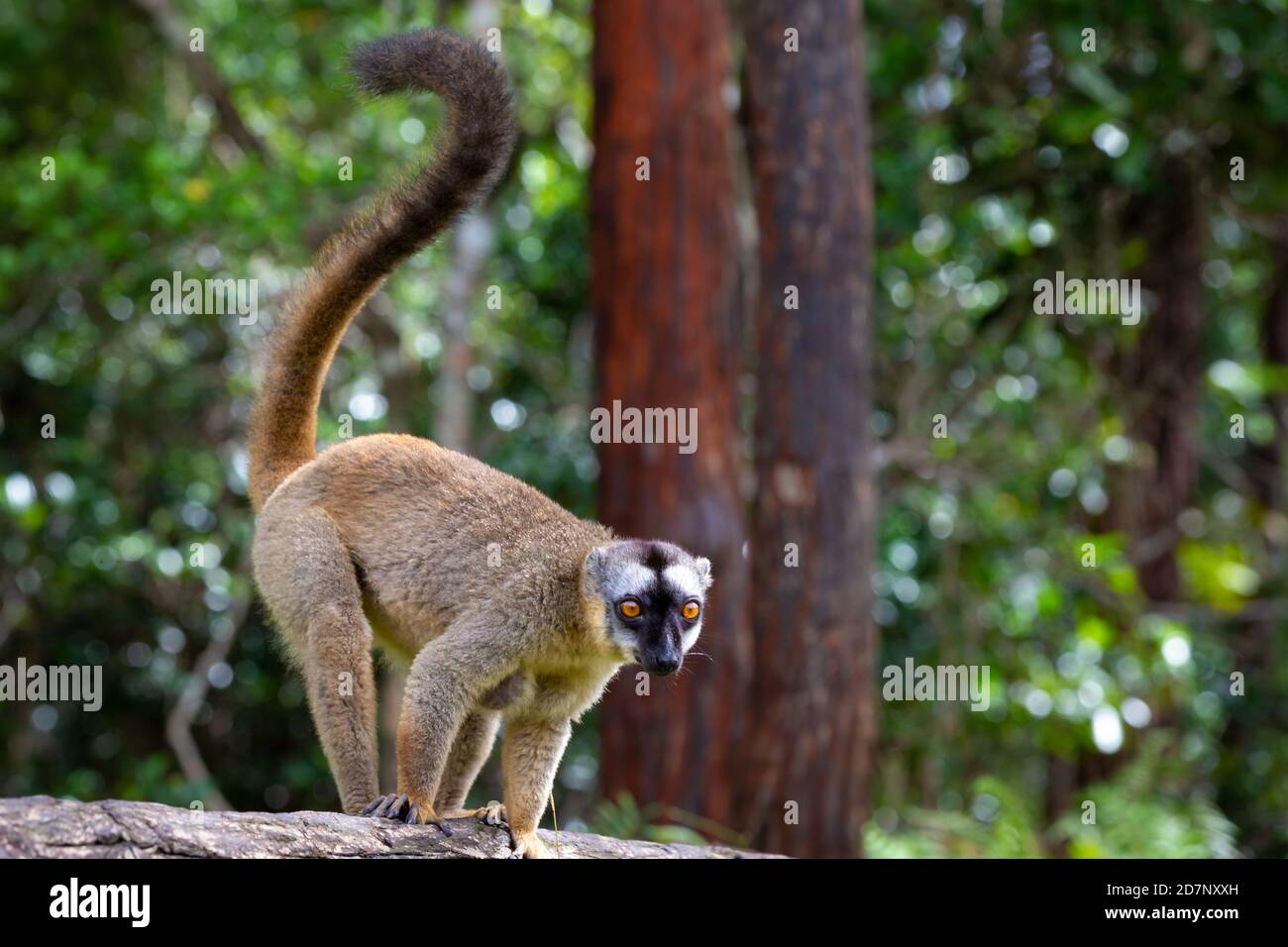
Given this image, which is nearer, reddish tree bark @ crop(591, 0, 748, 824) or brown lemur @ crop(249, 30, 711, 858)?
brown lemur @ crop(249, 30, 711, 858)

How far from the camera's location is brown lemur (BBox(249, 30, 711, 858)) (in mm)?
4512

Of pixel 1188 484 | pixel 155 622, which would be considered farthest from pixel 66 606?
pixel 1188 484

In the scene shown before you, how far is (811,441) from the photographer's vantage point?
9.91m

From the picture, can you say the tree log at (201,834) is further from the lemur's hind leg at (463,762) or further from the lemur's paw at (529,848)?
the lemur's hind leg at (463,762)

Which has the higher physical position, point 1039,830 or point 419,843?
point 419,843

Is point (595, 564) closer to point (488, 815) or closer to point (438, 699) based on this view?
point (438, 699)

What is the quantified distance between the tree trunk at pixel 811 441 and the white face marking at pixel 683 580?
488 cm

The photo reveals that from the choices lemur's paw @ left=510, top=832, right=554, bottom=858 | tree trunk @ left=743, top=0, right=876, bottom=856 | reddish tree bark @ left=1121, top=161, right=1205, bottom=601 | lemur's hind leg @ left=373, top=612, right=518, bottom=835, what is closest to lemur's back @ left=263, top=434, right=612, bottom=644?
lemur's hind leg @ left=373, top=612, right=518, bottom=835

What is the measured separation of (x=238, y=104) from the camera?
1456 centimetres

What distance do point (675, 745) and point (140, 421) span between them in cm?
700

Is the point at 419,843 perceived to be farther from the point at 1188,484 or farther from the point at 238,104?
the point at 1188,484

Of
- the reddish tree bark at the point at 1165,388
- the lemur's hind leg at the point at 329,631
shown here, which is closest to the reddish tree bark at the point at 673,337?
the lemur's hind leg at the point at 329,631

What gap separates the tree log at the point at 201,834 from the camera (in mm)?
3533

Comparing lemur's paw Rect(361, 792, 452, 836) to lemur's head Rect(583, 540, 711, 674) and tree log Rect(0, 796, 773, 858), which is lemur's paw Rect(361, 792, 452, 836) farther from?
lemur's head Rect(583, 540, 711, 674)
